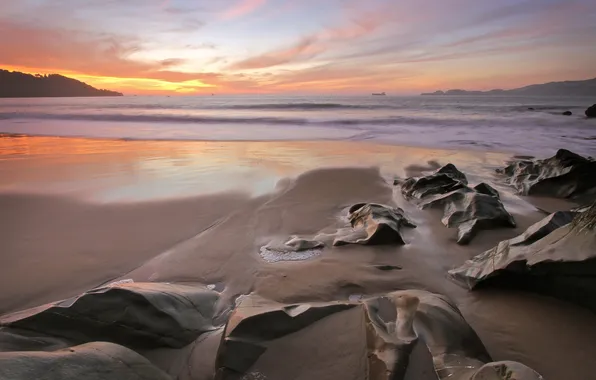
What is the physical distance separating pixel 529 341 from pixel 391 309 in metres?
0.84

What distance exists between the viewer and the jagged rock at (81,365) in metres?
1.33

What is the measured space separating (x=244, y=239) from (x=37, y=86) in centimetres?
10809

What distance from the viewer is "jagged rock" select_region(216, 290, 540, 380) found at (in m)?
1.68

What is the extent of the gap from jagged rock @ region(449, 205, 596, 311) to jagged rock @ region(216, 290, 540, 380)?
0.76m

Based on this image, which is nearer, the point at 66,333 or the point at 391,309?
the point at 66,333

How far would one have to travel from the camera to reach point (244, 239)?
12.7 feet

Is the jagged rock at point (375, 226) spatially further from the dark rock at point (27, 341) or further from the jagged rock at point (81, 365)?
the dark rock at point (27, 341)

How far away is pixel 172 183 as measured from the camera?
20.1ft

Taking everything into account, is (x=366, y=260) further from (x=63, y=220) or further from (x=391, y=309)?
(x=63, y=220)

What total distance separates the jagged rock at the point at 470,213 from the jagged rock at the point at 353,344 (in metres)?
1.87

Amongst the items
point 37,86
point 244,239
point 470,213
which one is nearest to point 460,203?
point 470,213

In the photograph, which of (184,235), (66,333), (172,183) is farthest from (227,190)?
(66,333)

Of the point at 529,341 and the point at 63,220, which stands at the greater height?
the point at 63,220

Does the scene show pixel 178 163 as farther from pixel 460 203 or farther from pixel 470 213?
pixel 470 213
